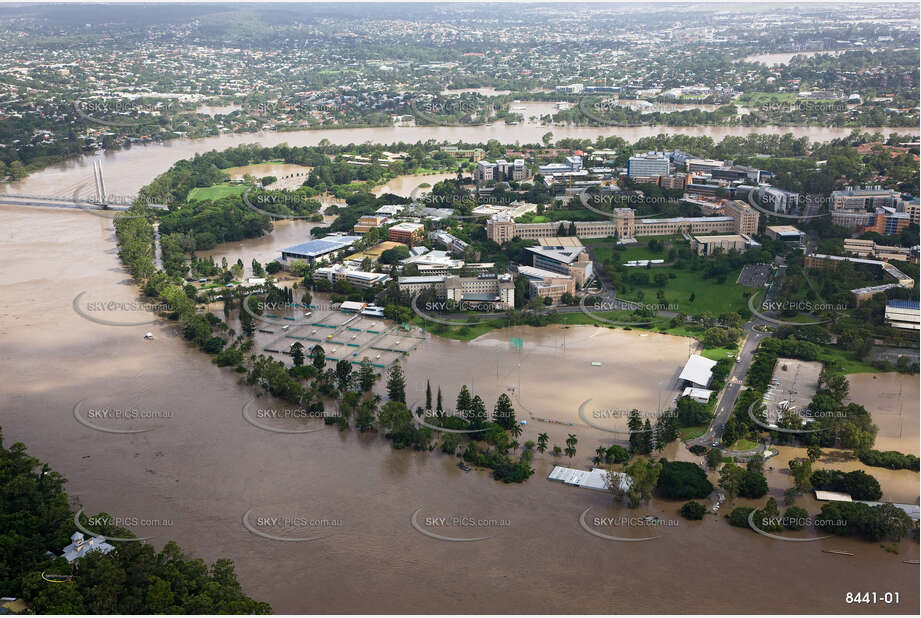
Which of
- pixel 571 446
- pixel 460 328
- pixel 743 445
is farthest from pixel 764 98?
pixel 571 446

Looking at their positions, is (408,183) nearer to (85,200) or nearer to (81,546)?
(85,200)

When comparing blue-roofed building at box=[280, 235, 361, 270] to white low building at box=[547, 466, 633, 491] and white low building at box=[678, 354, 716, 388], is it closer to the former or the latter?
white low building at box=[678, 354, 716, 388]

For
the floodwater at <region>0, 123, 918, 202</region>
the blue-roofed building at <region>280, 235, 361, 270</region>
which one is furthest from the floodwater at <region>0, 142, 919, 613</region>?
the floodwater at <region>0, 123, 918, 202</region>

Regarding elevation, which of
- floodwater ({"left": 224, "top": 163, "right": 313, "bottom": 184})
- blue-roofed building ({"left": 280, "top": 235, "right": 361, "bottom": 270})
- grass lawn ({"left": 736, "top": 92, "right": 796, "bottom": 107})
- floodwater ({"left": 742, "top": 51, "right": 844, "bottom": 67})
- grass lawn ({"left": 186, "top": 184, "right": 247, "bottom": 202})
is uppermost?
floodwater ({"left": 742, "top": 51, "right": 844, "bottom": 67})

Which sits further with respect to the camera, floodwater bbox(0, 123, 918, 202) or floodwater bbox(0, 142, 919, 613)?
floodwater bbox(0, 123, 918, 202)

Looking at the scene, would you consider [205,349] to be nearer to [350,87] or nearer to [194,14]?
[350,87]

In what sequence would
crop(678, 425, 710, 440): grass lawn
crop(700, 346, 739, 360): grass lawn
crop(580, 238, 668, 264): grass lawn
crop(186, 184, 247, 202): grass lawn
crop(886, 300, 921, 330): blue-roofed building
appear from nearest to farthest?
crop(678, 425, 710, 440): grass lawn, crop(700, 346, 739, 360): grass lawn, crop(886, 300, 921, 330): blue-roofed building, crop(580, 238, 668, 264): grass lawn, crop(186, 184, 247, 202): grass lawn

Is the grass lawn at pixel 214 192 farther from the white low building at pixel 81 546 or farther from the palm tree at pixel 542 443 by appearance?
the white low building at pixel 81 546
